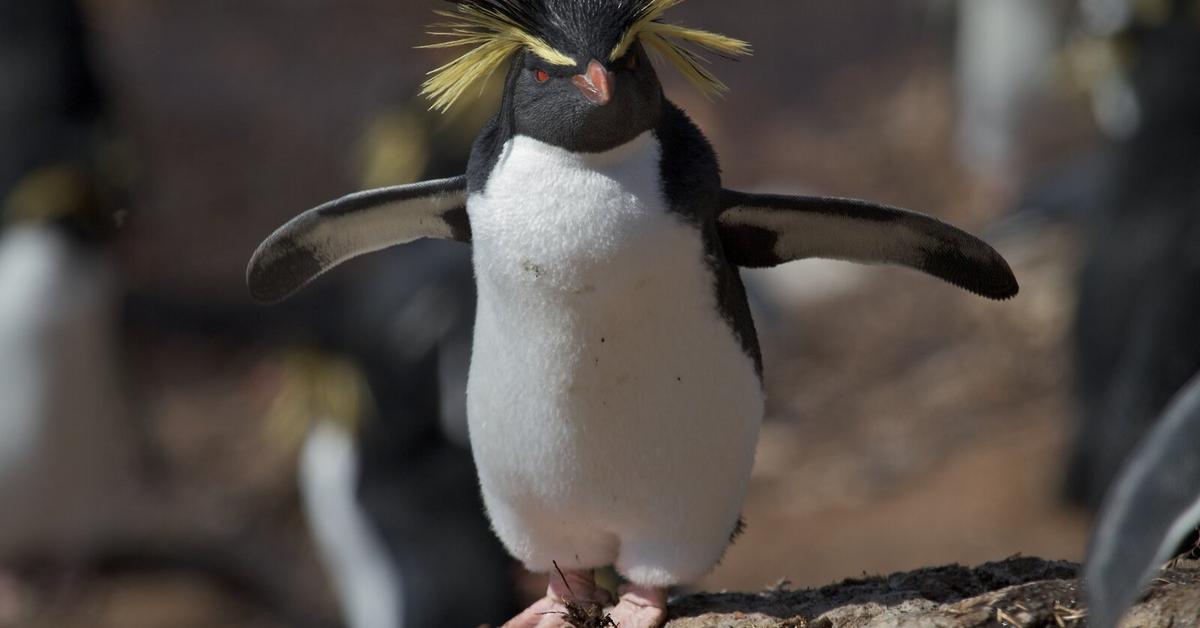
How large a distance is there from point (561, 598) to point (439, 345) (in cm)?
233

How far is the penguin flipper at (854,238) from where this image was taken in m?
2.50

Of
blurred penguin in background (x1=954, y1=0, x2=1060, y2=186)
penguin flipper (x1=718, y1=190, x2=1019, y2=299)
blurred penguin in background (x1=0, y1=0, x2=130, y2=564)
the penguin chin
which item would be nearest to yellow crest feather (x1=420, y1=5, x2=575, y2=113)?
the penguin chin

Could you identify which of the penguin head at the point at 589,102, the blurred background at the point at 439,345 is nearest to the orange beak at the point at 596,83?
the penguin head at the point at 589,102

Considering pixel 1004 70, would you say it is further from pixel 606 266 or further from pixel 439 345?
pixel 606 266

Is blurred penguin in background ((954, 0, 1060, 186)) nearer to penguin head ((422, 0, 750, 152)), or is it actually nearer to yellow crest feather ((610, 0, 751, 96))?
yellow crest feather ((610, 0, 751, 96))

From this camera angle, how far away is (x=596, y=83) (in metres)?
2.24

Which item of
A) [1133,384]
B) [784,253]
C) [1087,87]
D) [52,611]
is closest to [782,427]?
[1087,87]

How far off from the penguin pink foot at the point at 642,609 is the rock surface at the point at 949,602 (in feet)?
0.11

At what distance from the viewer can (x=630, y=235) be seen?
229cm

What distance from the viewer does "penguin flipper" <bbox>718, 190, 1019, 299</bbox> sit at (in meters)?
2.50

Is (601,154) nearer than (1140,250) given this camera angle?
Yes

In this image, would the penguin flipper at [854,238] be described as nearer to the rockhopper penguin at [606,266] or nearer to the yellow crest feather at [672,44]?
the rockhopper penguin at [606,266]

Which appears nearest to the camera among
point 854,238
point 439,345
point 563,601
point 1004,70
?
point 854,238

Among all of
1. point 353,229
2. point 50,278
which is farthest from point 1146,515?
point 50,278
